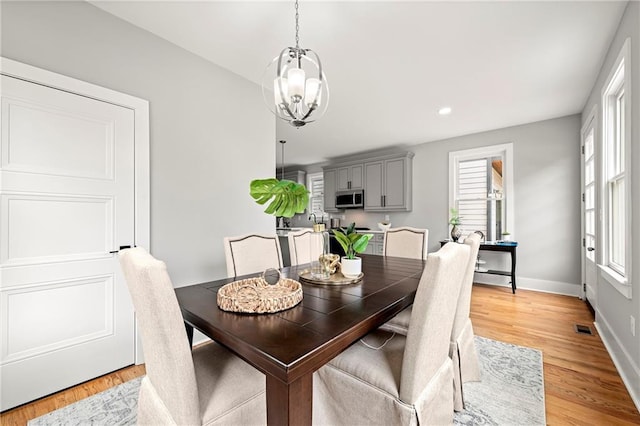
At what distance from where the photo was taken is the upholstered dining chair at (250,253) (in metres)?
1.90

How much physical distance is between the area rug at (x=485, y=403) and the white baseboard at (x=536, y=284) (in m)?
2.48

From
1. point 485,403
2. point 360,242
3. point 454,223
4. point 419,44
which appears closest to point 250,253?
point 360,242

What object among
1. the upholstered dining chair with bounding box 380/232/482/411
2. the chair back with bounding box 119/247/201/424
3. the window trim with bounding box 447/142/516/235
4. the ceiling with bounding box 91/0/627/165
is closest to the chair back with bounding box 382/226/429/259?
the upholstered dining chair with bounding box 380/232/482/411

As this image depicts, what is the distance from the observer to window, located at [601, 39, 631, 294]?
2.16 metres

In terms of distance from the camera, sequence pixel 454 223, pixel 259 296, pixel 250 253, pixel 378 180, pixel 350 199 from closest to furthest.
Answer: pixel 259 296 < pixel 250 253 < pixel 454 223 < pixel 378 180 < pixel 350 199

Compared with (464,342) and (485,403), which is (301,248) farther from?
(485,403)

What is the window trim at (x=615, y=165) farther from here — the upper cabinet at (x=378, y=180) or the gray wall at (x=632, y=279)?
the upper cabinet at (x=378, y=180)

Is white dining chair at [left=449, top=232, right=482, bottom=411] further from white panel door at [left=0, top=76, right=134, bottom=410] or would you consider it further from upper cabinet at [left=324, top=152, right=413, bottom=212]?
upper cabinet at [left=324, top=152, right=413, bottom=212]

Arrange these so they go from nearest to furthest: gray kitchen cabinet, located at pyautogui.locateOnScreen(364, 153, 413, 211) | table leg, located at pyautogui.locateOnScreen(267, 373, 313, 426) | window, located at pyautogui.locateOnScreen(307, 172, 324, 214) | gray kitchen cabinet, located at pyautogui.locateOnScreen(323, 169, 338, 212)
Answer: table leg, located at pyautogui.locateOnScreen(267, 373, 313, 426), gray kitchen cabinet, located at pyautogui.locateOnScreen(364, 153, 413, 211), gray kitchen cabinet, located at pyautogui.locateOnScreen(323, 169, 338, 212), window, located at pyautogui.locateOnScreen(307, 172, 324, 214)

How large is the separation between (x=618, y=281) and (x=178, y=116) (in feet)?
11.8

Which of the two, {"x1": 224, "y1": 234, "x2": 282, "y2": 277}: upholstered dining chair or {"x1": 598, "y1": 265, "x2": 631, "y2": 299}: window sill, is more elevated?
{"x1": 224, "y1": 234, "x2": 282, "y2": 277}: upholstered dining chair

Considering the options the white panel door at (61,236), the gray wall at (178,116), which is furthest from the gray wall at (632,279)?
the white panel door at (61,236)

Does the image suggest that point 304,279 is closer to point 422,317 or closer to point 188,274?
point 422,317

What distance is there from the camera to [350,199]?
19.3 feet
